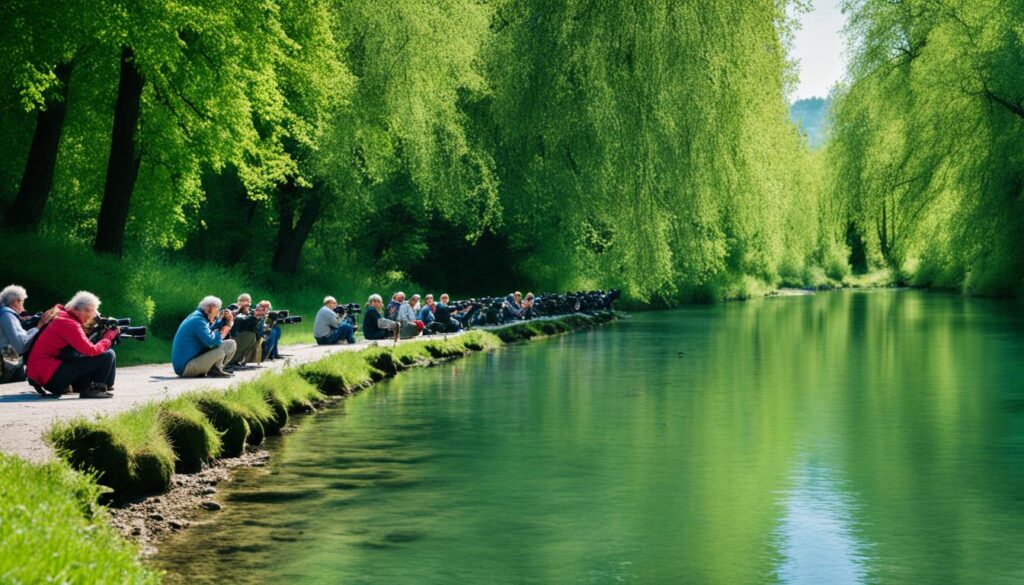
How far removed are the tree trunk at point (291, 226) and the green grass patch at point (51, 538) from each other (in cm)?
3110

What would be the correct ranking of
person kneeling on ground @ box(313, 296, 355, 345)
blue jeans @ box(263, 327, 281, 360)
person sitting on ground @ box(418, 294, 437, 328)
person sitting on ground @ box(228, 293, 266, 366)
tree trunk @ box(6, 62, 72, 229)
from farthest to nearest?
person sitting on ground @ box(418, 294, 437, 328), person kneeling on ground @ box(313, 296, 355, 345), tree trunk @ box(6, 62, 72, 229), blue jeans @ box(263, 327, 281, 360), person sitting on ground @ box(228, 293, 266, 366)

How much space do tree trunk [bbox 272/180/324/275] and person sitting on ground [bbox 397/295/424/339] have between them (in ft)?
29.9

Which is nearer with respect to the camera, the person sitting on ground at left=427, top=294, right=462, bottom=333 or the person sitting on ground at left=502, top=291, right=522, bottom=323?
the person sitting on ground at left=427, top=294, right=462, bottom=333

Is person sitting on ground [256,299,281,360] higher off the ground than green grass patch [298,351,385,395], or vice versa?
person sitting on ground [256,299,281,360]

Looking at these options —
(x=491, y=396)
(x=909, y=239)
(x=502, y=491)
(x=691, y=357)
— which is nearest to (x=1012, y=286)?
(x=909, y=239)

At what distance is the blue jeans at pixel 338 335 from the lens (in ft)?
95.1

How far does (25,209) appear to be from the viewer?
85.5 ft

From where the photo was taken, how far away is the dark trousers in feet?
53.9

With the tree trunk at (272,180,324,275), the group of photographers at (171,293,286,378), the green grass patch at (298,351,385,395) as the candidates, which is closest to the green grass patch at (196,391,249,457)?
the group of photographers at (171,293,286,378)

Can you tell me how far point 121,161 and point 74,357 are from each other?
10.2 metres

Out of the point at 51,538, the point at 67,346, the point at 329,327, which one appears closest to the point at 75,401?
the point at 67,346

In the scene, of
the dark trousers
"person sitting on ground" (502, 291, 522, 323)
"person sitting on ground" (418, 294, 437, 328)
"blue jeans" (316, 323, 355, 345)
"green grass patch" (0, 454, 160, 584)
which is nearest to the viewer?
"green grass patch" (0, 454, 160, 584)

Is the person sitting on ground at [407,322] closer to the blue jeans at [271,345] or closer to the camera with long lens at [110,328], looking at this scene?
the blue jeans at [271,345]

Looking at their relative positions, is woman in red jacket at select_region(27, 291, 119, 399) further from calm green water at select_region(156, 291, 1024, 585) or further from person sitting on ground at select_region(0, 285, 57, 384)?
calm green water at select_region(156, 291, 1024, 585)
